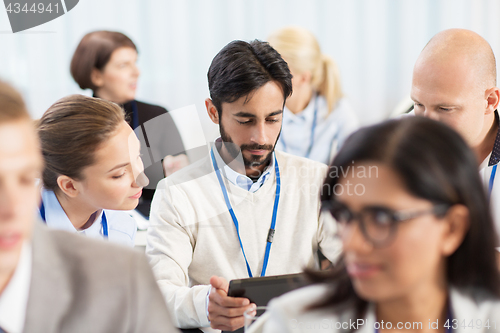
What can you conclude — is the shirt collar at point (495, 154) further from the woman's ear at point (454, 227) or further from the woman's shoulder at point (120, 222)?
the woman's shoulder at point (120, 222)

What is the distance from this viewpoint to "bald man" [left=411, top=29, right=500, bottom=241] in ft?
5.73

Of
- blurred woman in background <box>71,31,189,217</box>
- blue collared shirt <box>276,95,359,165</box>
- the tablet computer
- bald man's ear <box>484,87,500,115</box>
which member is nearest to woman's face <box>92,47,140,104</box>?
blurred woman in background <box>71,31,189,217</box>

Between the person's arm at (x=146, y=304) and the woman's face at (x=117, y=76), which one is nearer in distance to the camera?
the person's arm at (x=146, y=304)

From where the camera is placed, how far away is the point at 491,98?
5.98 ft

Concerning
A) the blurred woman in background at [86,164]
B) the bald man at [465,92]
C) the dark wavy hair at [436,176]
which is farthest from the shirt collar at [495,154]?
the blurred woman in background at [86,164]

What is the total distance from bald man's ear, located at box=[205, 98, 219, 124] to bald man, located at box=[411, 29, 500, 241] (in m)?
0.73

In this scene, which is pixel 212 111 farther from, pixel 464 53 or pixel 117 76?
pixel 117 76

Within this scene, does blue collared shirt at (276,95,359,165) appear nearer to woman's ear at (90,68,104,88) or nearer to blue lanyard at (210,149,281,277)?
woman's ear at (90,68,104,88)

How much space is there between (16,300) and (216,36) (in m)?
3.88

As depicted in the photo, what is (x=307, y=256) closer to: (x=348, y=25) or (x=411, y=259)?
(x=411, y=259)

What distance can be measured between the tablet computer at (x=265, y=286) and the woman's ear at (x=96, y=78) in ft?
7.40

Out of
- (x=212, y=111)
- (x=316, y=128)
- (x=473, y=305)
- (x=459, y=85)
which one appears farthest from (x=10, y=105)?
(x=316, y=128)

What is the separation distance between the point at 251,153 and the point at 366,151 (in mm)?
910

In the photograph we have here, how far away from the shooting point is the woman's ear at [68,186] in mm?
1548
